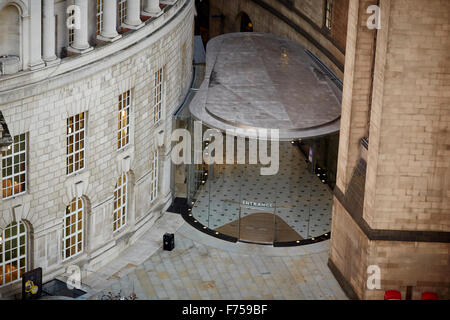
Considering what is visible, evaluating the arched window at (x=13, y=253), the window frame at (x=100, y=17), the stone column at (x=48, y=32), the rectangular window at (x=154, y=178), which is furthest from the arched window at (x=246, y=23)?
the arched window at (x=13, y=253)

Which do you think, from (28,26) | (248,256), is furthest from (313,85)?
(28,26)

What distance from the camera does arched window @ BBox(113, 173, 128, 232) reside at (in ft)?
165

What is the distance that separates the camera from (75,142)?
46.4m

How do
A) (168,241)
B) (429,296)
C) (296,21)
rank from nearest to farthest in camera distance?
(429,296), (168,241), (296,21)

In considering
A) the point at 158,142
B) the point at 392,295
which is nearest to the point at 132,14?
the point at 158,142

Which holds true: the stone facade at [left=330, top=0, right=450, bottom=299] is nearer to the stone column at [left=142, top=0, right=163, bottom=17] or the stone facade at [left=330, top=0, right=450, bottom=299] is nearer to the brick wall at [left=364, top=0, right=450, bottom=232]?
the brick wall at [left=364, top=0, right=450, bottom=232]

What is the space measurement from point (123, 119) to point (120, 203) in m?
3.95

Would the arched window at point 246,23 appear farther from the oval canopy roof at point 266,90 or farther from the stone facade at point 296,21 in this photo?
the oval canopy roof at point 266,90

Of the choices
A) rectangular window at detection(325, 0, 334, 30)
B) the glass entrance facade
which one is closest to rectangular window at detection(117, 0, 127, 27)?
the glass entrance facade

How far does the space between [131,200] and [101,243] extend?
2.80 m

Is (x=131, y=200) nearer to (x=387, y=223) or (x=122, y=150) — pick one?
(x=122, y=150)

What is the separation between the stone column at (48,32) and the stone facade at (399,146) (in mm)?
12193

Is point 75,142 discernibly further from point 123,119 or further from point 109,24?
point 109,24

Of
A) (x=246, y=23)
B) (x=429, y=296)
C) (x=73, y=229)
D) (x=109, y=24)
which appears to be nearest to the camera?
(x=429, y=296)
